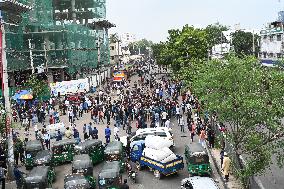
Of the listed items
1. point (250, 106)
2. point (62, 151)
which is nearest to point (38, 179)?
point (62, 151)

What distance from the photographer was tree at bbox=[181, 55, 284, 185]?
1622cm

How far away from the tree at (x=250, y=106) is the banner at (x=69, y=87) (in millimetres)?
31920

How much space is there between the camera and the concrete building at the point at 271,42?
61281mm

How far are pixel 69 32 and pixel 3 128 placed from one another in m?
42.1

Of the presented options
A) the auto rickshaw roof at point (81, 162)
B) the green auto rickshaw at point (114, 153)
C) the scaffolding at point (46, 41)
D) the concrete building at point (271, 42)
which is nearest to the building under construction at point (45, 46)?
the scaffolding at point (46, 41)

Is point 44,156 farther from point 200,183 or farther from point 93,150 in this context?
point 200,183

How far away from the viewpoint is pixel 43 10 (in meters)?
62.8

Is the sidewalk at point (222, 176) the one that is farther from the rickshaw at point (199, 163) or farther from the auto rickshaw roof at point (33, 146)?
the auto rickshaw roof at point (33, 146)

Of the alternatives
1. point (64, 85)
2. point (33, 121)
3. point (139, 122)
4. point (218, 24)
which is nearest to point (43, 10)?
point (64, 85)

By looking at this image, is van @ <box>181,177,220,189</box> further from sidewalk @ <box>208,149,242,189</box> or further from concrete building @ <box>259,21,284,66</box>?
concrete building @ <box>259,21,284,66</box>

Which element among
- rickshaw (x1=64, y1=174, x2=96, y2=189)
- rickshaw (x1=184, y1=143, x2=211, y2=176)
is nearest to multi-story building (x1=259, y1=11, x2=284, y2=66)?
rickshaw (x1=184, y1=143, x2=211, y2=176)

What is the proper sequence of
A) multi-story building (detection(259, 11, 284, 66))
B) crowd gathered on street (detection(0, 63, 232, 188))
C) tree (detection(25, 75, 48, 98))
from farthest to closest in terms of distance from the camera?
multi-story building (detection(259, 11, 284, 66)) → tree (detection(25, 75, 48, 98)) → crowd gathered on street (detection(0, 63, 232, 188))

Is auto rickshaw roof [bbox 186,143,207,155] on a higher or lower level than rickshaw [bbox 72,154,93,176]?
higher

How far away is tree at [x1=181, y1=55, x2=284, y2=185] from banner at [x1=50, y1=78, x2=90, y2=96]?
3192 cm
